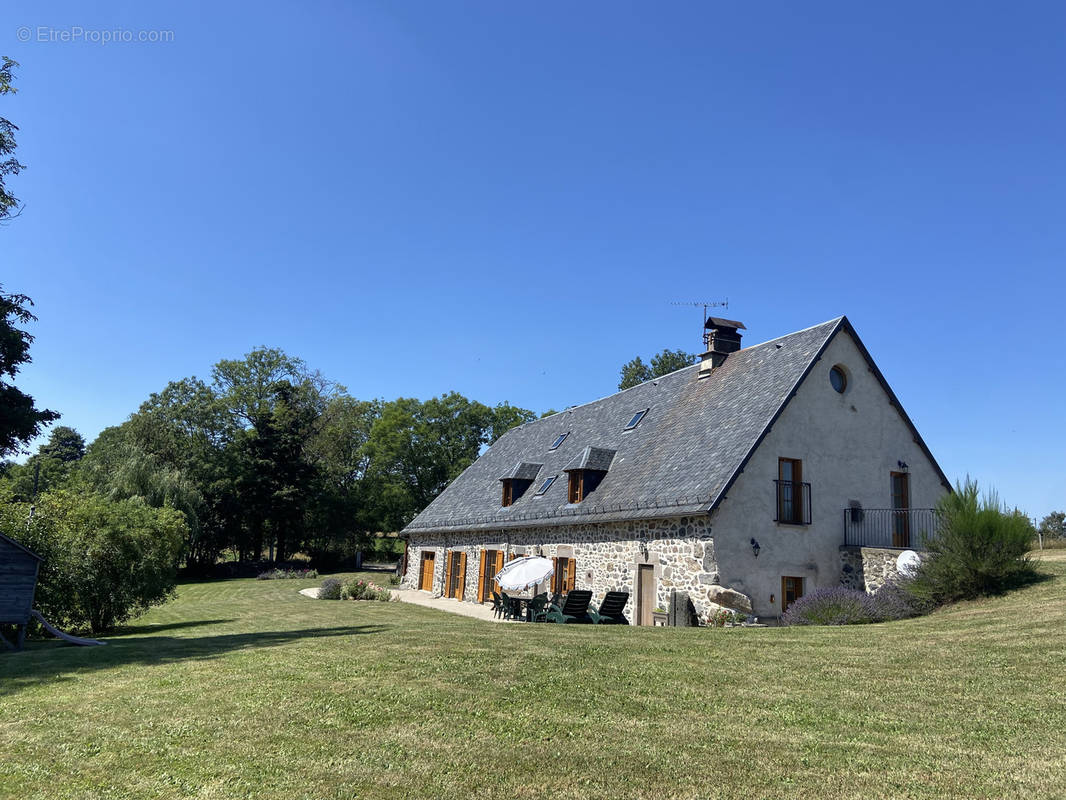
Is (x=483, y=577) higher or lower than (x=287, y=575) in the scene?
higher

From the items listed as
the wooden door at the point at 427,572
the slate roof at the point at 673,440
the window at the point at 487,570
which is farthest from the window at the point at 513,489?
the wooden door at the point at 427,572

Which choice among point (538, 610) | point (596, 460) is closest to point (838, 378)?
point (596, 460)

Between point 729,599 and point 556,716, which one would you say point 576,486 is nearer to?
point 729,599

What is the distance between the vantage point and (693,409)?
21.3 meters

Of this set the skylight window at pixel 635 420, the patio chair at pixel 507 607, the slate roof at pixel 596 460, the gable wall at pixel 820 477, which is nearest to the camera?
the gable wall at pixel 820 477

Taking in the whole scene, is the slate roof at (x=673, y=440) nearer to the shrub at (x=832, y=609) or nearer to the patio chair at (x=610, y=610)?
the patio chair at (x=610, y=610)

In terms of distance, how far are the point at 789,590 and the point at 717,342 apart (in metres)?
8.61

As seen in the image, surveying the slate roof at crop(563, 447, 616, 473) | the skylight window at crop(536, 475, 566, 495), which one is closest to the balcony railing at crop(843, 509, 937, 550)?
the slate roof at crop(563, 447, 616, 473)

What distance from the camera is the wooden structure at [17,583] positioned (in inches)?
598

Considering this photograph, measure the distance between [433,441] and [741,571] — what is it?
1622 inches

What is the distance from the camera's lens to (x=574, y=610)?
17375 millimetres

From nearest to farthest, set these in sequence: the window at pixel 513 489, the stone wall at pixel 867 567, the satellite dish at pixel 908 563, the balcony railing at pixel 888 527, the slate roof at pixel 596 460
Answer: the satellite dish at pixel 908 563, the stone wall at pixel 867 567, the balcony railing at pixel 888 527, the slate roof at pixel 596 460, the window at pixel 513 489

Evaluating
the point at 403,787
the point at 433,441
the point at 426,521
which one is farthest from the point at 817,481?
the point at 433,441

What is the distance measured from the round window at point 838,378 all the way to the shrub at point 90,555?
1783 centimetres
